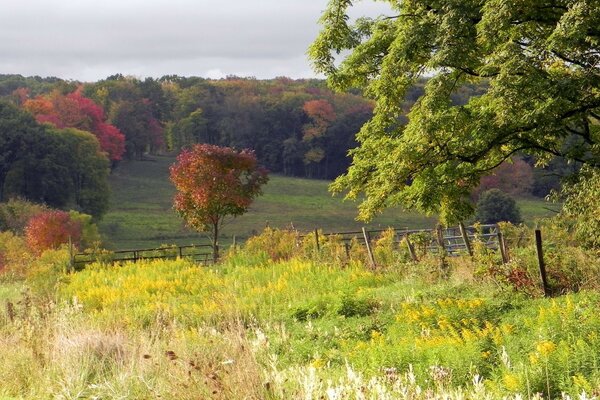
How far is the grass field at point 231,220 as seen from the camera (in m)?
67.2

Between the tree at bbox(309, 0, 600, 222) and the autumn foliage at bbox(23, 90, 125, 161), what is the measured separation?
71.5 m

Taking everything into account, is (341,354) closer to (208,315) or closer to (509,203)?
(208,315)

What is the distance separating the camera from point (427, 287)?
16734 mm

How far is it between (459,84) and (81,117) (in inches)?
2942

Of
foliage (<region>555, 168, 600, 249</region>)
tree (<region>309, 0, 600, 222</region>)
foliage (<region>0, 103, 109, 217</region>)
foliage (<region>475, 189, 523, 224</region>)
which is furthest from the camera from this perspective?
foliage (<region>0, 103, 109, 217</region>)

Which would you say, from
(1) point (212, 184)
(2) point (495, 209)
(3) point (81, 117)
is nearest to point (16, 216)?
(1) point (212, 184)

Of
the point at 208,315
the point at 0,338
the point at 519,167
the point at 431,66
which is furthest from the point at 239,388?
the point at 519,167

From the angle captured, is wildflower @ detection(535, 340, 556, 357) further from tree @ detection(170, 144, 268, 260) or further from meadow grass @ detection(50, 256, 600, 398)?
tree @ detection(170, 144, 268, 260)

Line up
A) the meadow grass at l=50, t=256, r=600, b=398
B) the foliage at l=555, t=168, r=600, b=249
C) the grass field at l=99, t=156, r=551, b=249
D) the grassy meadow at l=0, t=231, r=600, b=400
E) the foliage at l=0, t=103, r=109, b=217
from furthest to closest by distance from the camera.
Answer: the grass field at l=99, t=156, r=551, b=249 → the foliage at l=0, t=103, r=109, b=217 → the foliage at l=555, t=168, r=600, b=249 → the meadow grass at l=50, t=256, r=600, b=398 → the grassy meadow at l=0, t=231, r=600, b=400

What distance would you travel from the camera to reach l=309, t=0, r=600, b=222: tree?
13.6 metres

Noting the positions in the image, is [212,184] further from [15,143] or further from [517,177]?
[517,177]

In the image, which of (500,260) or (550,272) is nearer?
(550,272)

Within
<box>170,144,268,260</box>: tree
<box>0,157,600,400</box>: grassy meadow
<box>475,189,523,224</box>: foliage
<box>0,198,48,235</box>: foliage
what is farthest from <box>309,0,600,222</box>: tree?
<box>475,189,523,224</box>: foliage

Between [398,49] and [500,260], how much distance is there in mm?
4948
